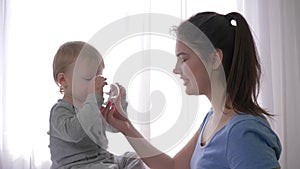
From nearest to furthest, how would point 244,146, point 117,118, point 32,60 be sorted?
point 244,146 < point 117,118 < point 32,60

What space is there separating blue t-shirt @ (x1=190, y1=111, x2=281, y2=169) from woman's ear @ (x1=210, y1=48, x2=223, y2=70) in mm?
117

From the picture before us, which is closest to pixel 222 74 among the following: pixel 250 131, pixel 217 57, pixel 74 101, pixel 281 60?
pixel 217 57

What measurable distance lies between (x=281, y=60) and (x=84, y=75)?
1.22 metres

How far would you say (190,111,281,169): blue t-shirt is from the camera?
76 centimetres

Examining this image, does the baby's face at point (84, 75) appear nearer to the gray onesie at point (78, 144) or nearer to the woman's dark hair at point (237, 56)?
the gray onesie at point (78, 144)

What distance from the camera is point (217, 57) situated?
0.88m

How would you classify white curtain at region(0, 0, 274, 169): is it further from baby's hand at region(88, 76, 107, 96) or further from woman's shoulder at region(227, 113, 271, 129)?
woman's shoulder at region(227, 113, 271, 129)

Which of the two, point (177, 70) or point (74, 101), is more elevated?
point (177, 70)

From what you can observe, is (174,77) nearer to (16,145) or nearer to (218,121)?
(218,121)

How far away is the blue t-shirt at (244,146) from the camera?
762 mm

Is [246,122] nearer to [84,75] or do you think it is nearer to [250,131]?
[250,131]

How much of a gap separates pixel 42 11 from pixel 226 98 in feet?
4.09

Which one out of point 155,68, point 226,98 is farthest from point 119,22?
point 226,98

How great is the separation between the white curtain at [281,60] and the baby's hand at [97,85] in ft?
3.71
